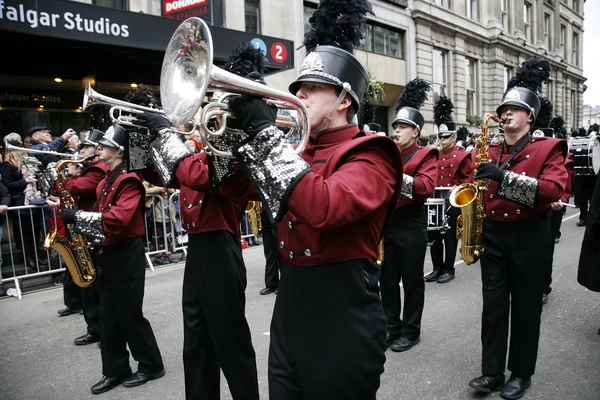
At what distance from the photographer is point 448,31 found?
24297 millimetres

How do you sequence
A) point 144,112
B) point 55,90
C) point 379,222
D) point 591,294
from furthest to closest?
point 55,90 → point 591,294 → point 144,112 → point 379,222

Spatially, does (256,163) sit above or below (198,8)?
below

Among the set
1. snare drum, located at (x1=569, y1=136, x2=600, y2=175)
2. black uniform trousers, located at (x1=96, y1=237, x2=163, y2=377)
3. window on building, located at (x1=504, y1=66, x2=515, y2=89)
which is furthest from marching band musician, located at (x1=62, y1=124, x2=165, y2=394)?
window on building, located at (x1=504, y1=66, x2=515, y2=89)

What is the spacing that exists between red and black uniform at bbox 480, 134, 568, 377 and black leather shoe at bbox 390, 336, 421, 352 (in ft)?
3.20

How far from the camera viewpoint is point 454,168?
7.56 m

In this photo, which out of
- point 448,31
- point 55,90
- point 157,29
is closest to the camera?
point 157,29

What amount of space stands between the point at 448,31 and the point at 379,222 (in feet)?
82.3

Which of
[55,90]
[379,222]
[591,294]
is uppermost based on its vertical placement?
[55,90]

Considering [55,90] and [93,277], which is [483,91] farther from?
[93,277]

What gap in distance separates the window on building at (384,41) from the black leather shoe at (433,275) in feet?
48.4

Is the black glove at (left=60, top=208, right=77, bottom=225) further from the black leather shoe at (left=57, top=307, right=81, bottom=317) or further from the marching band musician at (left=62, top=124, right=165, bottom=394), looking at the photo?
the black leather shoe at (left=57, top=307, right=81, bottom=317)

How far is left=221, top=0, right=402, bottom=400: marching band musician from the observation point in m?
1.71

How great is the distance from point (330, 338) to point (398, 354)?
9.09 ft

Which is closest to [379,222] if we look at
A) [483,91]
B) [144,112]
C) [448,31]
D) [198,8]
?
[144,112]
